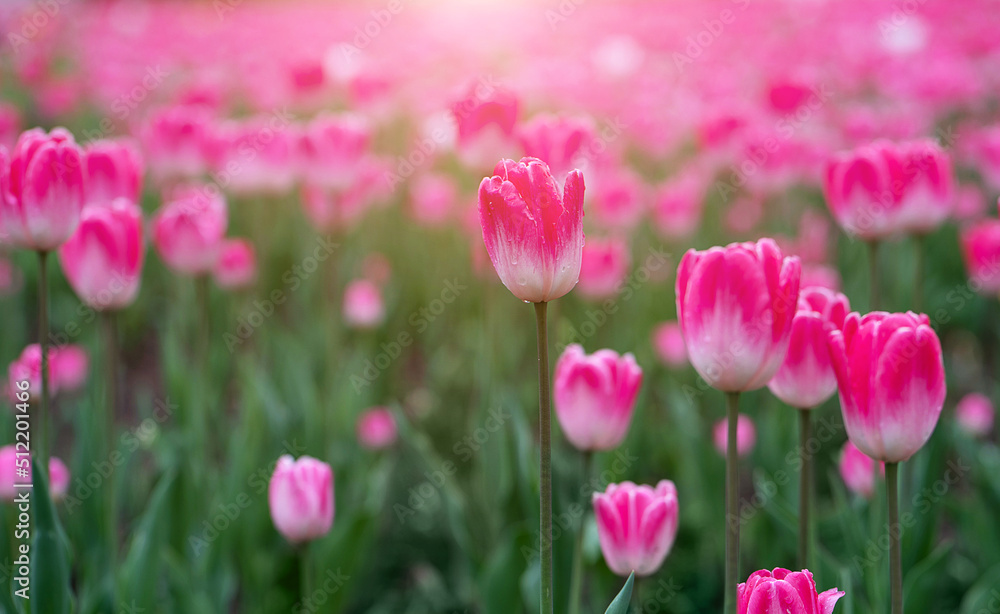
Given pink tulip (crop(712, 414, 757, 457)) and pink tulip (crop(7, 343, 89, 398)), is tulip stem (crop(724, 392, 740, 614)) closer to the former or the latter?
pink tulip (crop(712, 414, 757, 457))

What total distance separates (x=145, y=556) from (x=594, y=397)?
0.89 metres

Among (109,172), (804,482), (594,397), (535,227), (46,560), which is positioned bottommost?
(46,560)

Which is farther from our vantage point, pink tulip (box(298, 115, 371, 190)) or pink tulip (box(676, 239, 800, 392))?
pink tulip (box(298, 115, 371, 190))

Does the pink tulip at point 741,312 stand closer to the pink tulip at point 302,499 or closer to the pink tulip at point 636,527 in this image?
the pink tulip at point 636,527

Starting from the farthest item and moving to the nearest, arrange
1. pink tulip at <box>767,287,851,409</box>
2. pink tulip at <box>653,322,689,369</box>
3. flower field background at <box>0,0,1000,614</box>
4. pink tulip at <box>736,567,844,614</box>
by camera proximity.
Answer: pink tulip at <box>653,322,689,369</box>, flower field background at <box>0,0,1000,614</box>, pink tulip at <box>767,287,851,409</box>, pink tulip at <box>736,567,844,614</box>

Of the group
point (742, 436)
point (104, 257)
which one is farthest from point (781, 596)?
point (742, 436)

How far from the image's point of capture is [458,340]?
3393mm

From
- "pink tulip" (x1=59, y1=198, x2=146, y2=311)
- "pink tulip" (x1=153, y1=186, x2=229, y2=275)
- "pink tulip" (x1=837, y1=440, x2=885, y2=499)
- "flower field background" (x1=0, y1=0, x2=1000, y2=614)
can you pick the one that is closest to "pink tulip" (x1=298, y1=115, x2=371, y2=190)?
"flower field background" (x1=0, y1=0, x2=1000, y2=614)

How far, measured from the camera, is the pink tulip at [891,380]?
0.93 m

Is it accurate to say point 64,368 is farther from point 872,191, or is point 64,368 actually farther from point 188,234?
point 872,191

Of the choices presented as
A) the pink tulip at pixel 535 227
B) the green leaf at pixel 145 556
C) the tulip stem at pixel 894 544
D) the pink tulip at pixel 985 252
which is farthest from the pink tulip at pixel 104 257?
the pink tulip at pixel 985 252

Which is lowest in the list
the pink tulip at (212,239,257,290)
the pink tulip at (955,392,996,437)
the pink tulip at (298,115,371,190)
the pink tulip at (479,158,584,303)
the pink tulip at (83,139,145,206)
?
the pink tulip at (955,392,996,437)

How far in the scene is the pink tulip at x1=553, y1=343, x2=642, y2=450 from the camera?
4.08ft

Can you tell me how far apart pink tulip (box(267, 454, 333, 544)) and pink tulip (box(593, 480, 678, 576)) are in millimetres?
459
